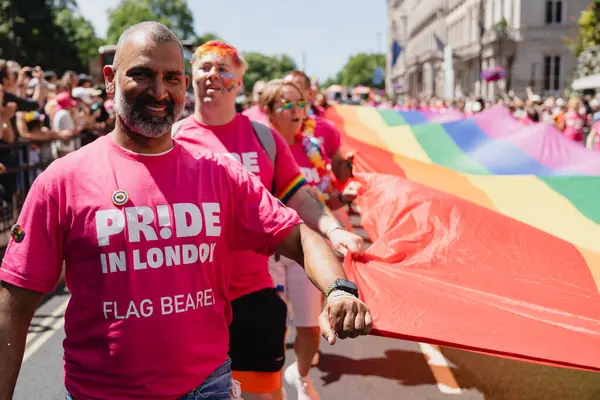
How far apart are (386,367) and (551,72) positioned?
2268 inches

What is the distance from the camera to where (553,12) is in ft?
188

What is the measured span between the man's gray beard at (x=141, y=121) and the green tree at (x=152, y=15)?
337ft

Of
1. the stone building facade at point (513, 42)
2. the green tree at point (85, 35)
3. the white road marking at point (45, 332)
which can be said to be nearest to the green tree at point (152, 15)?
the green tree at point (85, 35)

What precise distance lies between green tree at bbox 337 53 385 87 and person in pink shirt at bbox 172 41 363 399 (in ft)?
524

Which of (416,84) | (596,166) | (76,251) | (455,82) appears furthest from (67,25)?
(76,251)

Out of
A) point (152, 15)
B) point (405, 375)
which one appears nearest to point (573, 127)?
point (405, 375)

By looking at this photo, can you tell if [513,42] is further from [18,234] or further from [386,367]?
[18,234]

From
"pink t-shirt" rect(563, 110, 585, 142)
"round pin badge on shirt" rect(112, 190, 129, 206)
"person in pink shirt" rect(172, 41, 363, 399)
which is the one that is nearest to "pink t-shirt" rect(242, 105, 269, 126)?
"person in pink shirt" rect(172, 41, 363, 399)

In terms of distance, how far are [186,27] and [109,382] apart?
374ft

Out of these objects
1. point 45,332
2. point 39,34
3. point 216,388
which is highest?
point 39,34

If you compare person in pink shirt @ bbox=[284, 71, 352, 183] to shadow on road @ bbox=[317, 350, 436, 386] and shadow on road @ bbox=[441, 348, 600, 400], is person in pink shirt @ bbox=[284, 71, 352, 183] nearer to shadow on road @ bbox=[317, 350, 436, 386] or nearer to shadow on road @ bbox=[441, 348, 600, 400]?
shadow on road @ bbox=[317, 350, 436, 386]

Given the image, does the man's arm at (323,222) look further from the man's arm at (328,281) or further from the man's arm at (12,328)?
the man's arm at (12,328)

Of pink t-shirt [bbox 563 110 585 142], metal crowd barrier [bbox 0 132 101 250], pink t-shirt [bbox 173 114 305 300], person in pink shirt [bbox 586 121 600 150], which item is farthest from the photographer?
pink t-shirt [bbox 563 110 585 142]

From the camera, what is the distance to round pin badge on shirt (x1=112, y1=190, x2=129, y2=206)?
2258 mm
